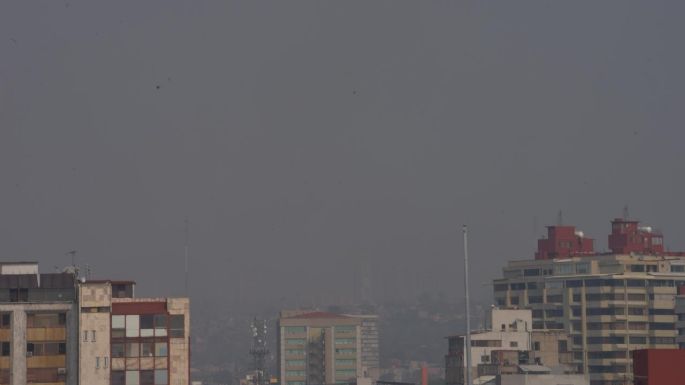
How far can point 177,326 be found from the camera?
419 feet

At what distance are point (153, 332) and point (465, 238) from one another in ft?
89.0

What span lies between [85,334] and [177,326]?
6.51m

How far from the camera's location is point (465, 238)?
144 metres

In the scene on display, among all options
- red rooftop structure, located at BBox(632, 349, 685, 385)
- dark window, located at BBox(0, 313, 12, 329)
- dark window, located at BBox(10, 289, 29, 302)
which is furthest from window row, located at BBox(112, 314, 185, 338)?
red rooftop structure, located at BBox(632, 349, 685, 385)

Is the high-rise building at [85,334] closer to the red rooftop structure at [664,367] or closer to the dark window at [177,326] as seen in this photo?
the dark window at [177,326]

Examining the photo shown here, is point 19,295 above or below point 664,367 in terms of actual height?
above

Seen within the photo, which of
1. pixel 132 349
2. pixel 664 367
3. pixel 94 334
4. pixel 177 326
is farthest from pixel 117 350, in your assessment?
pixel 664 367

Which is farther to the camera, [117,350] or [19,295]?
[117,350]

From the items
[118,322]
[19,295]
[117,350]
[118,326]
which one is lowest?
[117,350]

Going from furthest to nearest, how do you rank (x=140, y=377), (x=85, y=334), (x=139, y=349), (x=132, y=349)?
(x=139, y=349) → (x=132, y=349) → (x=140, y=377) → (x=85, y=334)

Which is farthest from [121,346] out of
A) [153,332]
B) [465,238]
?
[465,238]

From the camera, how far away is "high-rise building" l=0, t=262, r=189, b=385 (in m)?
123

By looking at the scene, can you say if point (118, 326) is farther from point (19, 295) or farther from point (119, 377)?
point (19, 295)

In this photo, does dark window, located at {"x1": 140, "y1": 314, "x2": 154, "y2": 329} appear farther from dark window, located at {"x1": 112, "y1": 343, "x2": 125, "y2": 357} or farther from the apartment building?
dark window, located at {"x1": 112, "y1": 343, "x2": 125, "y2": 357}
